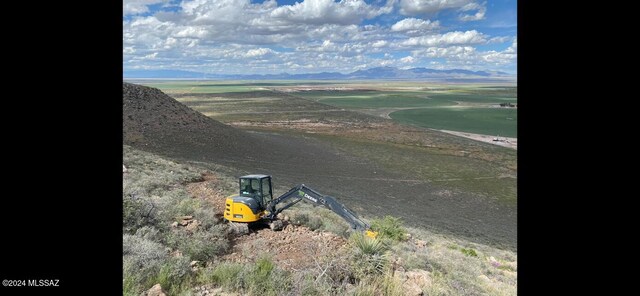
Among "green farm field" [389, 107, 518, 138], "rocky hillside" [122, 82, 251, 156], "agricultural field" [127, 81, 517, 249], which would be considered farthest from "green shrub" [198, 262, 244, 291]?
"green farm field" [389, 107, 518, 138]

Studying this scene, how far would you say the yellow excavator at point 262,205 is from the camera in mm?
11250

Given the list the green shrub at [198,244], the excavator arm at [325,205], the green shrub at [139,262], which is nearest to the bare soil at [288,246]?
the green shrub at [198,244]

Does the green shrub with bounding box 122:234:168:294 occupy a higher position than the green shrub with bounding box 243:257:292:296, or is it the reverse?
the green shrub with bounding box 122:234:168:294

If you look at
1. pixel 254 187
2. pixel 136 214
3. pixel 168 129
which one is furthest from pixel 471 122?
pixel 136 214

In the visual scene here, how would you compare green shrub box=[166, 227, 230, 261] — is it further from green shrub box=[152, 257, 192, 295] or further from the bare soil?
green shrub box=[152, 257, 192, 295]

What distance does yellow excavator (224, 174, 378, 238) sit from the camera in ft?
36.9

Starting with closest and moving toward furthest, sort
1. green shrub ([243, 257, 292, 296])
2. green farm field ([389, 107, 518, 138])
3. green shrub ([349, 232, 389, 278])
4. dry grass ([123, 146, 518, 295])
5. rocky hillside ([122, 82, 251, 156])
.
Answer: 1. green shrub ([243, 257, 292, 296])
2. dry grass ([123, 146, 518, 295])
3. green shrub ([349, 232, 389, 278])
4. rocky hillside ([122, 82, 251, 156])
5. green farm field ([389, 107, 518, 138])

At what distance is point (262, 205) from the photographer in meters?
12.0

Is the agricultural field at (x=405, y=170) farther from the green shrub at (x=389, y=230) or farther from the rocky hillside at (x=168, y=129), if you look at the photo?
the green shrub at (x=389, y=230)
